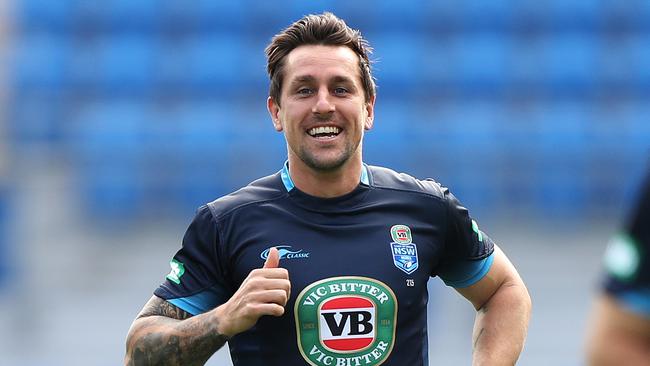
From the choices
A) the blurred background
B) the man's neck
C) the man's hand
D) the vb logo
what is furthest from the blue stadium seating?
the man's hand

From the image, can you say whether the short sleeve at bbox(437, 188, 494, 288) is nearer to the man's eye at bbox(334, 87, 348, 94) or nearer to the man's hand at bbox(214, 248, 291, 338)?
the man's eye at bbox(334, 87, 348, 94)

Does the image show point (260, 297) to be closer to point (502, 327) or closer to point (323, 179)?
point (323, 179)

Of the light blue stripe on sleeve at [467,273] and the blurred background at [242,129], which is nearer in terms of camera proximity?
the light blue stripe on sleeve at [467,273]

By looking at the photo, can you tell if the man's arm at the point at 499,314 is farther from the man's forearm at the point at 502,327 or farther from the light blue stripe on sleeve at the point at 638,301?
the light blue stripe on sleeve at the point at 638,301

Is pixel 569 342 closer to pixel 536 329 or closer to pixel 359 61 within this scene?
pixel 536 329

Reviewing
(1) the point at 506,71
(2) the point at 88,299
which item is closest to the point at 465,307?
(2) the point at 88,299

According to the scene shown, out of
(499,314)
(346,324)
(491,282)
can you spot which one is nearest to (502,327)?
(499,314)

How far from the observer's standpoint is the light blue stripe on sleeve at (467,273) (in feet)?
11.6

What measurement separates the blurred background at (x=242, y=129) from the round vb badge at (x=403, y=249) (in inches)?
289

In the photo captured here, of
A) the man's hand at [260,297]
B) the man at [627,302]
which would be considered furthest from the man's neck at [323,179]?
the man at [627,302]

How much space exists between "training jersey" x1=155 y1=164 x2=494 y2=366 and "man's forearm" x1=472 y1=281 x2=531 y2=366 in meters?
0.19

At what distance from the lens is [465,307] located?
10672 mm

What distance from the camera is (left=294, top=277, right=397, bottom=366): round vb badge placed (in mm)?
3232

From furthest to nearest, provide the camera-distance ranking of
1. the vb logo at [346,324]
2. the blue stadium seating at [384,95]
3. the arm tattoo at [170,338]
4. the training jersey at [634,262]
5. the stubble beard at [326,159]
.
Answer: the blue stadium seating at [384,95], the stubble beard at [326,159], the vb logo at [346,324], the arm tattoo at [170,338], the training jersey at [634,262]
